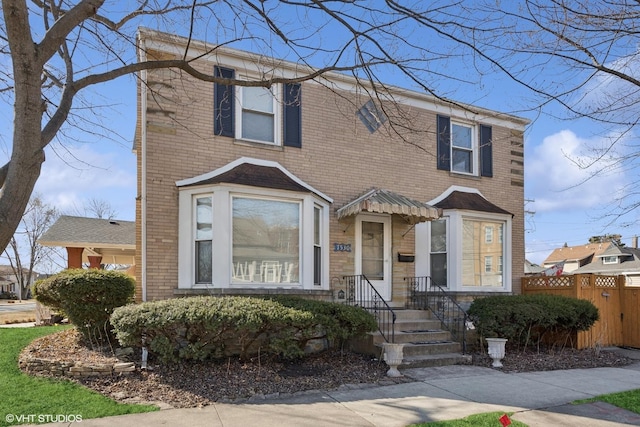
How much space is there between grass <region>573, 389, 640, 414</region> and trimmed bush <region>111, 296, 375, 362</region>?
12.7 feet

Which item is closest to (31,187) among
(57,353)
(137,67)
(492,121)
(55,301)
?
(137,67)

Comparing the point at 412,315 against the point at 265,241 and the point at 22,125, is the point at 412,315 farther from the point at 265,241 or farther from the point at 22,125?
the point at 22,125

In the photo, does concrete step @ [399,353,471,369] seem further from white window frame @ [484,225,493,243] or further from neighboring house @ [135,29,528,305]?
white window frame @ [484,225,493,243]

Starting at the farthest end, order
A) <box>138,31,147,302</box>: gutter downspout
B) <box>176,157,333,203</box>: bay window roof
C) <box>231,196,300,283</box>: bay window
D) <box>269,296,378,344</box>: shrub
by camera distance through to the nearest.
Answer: <box>231,196,300,283</box>: bay window < <box>176,157,333,203</box>: bay window roof < <box>138,31,147,302</box>: gutter downspout < <box>269,296,378,344</box>: shrub

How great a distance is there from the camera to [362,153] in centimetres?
1117

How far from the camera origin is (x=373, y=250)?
1107 centimetres

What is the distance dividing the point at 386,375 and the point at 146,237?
199 inches

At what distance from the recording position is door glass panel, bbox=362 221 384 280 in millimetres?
10953

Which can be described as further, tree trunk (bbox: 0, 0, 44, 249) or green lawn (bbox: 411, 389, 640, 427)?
green lawn (bbox: 411, 389, 640, 427)

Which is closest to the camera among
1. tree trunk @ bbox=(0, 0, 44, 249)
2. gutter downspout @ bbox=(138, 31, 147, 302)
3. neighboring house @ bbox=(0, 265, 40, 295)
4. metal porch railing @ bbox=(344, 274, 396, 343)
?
tree trunk @ bbox=(0, 0, 44, 249)

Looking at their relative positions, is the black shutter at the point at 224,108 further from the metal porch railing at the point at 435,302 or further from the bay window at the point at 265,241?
the metal porch railing at the point at 435,302

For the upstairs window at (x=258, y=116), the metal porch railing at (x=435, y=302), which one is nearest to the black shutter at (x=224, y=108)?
the upstairs window at (x=258, y=116)

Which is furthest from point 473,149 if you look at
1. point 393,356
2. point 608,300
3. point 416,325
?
point 393,356

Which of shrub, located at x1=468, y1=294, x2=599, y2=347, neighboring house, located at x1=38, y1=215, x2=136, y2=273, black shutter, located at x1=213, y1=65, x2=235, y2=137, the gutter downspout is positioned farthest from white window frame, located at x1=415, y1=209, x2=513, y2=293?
neighboring house, located at x1=38, y1=215, x2=136, y2=273
